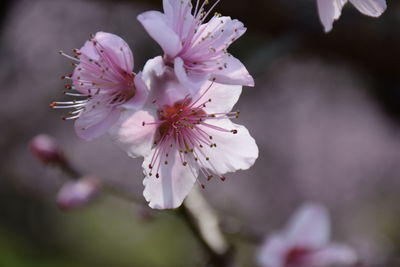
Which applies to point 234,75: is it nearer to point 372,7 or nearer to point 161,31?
point 161,31

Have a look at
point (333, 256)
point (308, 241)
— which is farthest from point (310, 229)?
point (333, 256)

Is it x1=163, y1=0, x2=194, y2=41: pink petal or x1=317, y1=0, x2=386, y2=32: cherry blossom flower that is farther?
x1=317, y1=0, x2=386, y2=32: cherry blossom flower

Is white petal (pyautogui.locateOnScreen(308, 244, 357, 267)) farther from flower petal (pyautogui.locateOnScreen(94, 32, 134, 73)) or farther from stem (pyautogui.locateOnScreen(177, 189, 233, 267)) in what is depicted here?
flower petal (pyautogui.locateOnScreen(94, 32, 134, 73))

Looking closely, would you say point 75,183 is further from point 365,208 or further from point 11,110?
point 365,208

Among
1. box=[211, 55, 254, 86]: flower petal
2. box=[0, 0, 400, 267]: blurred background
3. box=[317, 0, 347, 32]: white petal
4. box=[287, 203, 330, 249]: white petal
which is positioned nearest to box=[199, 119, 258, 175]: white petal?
box=[211, 55, 254, 86]: flower petal

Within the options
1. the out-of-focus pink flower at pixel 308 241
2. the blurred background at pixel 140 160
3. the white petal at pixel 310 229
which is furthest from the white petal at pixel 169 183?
the blurred background at pixel 140 160

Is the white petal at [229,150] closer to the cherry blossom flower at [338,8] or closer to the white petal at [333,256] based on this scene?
the cherry blossom flower at [338,8]

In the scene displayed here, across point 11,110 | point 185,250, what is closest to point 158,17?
point 185,250
